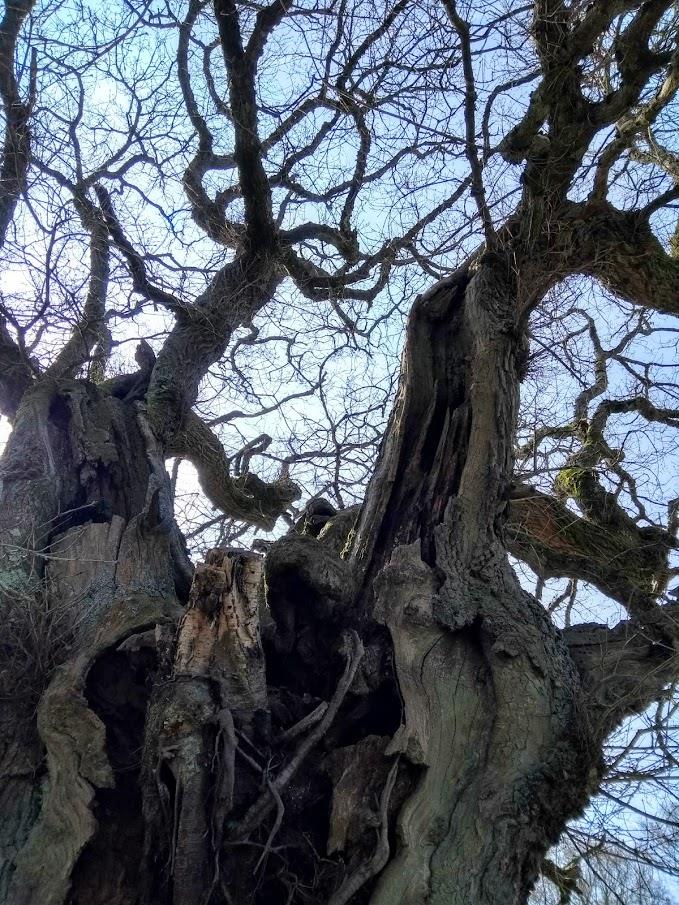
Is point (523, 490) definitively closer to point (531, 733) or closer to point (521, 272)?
point (521, 272)

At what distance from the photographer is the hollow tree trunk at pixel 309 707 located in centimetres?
209

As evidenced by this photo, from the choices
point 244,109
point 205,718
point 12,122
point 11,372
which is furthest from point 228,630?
point 12,122

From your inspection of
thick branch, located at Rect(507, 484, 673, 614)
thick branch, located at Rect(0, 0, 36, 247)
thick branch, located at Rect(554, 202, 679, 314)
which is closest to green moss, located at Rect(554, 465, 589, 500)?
thick branch, located at Rect(507, 484, 673, 614)

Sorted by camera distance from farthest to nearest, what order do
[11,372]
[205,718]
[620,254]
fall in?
[11,372] < [620,254] < [205,718]

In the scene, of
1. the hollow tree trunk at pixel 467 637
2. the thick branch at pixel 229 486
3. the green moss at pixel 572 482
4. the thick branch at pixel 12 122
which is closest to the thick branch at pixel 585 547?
the green moss at pixel 572 482

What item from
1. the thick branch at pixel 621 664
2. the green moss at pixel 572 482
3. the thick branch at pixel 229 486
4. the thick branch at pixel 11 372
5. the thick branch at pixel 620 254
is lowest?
the thick branch at pixel 621 664

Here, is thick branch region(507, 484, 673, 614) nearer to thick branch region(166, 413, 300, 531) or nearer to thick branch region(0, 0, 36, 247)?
thick branch region(166, 413, 300, 531)

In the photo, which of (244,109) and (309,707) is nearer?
(309,707)

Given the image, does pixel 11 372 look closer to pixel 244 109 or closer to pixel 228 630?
pixel 244 109

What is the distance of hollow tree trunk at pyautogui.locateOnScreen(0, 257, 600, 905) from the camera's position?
6.85 feet

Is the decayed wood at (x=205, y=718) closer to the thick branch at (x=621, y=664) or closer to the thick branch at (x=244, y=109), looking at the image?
the thick branch at (x=621, y=664)

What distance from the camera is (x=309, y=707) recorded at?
101 inches

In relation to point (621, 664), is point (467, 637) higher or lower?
lower

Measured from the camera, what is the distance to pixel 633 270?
4.09 meters
